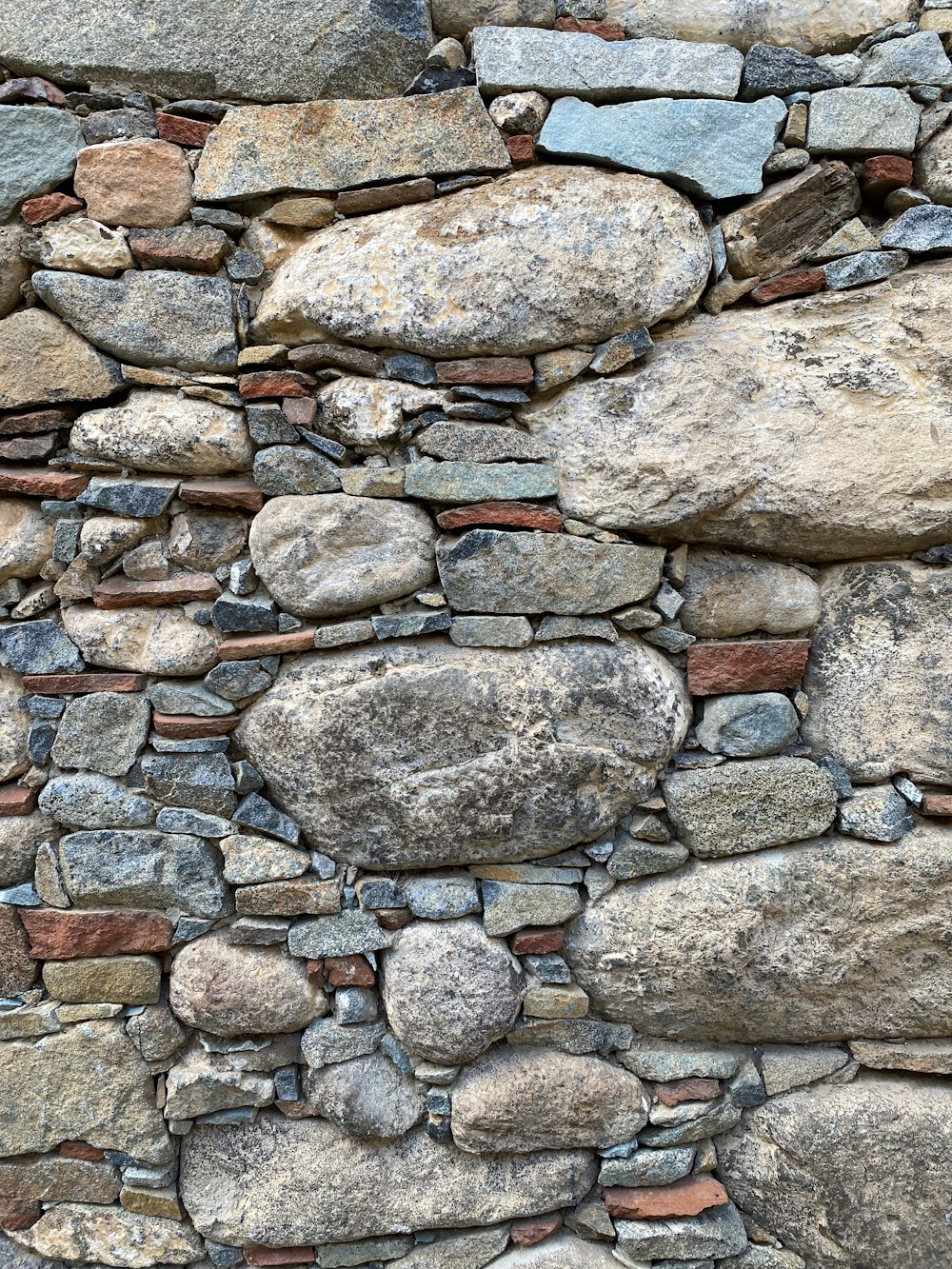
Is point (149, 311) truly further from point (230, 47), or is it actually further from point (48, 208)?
point (230, 47)

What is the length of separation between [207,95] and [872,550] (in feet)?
5.66

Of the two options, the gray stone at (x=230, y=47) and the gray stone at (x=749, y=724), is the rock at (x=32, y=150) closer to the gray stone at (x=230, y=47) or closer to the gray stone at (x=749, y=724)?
the gray stone at (x=230, y=47)

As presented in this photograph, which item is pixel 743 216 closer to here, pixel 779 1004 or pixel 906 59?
pixel 906 59

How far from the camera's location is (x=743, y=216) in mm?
1664

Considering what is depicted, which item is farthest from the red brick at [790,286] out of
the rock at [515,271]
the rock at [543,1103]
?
the rock at [543,1103]

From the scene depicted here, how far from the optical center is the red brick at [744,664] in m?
1.70

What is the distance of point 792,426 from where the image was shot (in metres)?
1.66

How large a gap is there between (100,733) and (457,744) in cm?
75

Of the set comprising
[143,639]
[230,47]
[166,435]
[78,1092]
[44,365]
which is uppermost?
[230,47]

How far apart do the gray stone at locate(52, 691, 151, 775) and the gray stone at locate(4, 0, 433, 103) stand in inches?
43.9

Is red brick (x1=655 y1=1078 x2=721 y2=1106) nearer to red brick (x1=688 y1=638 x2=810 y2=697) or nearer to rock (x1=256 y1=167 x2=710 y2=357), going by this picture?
red brick (x1=688 y1=638 x2=810 y2=697)

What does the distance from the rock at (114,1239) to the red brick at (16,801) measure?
869mm

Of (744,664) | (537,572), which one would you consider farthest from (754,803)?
(537,572)

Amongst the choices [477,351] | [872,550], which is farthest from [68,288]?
[872,550]
